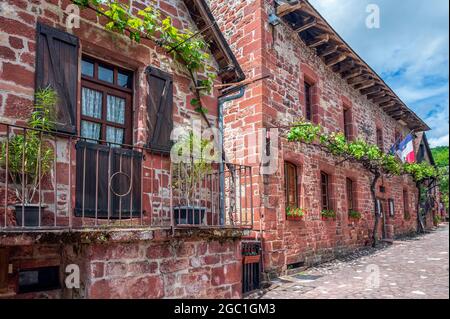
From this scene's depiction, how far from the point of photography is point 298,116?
32.7 feet

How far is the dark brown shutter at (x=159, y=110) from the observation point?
531 centimetres

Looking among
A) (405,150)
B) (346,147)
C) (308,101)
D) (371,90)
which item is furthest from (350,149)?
(405,150)

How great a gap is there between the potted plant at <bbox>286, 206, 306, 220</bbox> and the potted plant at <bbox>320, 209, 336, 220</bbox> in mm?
1373

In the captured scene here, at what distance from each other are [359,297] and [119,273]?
13.1ft

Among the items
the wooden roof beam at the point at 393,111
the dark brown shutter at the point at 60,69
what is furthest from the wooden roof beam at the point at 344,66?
the dark brown shutter at the point at 60,69

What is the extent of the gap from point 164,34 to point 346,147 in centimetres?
721

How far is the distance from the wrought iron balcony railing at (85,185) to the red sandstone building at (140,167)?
0.07 feet

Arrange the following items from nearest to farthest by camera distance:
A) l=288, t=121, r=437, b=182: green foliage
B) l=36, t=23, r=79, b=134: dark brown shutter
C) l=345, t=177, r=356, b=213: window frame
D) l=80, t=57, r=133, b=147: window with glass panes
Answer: l=36, t=23, r=79, b=134: dark brown shutter < l=80, t=57, r=133, b=147: window with glass panes < l=288, t=121, r=437, b=182: green foliage < l=345, t=177, r=356, b=213: window frame

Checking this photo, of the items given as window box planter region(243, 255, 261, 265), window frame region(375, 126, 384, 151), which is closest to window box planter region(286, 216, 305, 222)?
window box planter region(243, 255, 261, 265)

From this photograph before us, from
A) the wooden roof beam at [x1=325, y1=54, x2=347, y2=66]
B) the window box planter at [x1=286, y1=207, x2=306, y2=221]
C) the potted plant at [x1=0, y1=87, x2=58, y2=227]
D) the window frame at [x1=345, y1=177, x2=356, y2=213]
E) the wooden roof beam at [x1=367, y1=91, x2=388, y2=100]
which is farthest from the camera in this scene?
the wooden roof beam at [x1=367, y1=91, x2=388, y2=100]

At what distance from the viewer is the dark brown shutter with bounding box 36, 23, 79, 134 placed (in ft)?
14.0

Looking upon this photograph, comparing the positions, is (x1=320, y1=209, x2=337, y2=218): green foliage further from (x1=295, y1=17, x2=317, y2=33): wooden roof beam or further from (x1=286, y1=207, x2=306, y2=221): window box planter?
(x1=295, y1=17, x2=317, y2=33): wooden roof beam

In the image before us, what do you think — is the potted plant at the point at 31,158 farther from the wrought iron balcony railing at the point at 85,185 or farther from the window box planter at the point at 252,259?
the window box planter at the point at 252,259

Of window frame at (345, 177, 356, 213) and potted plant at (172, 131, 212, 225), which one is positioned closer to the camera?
potted plant at (172, 131, 212, 225)
